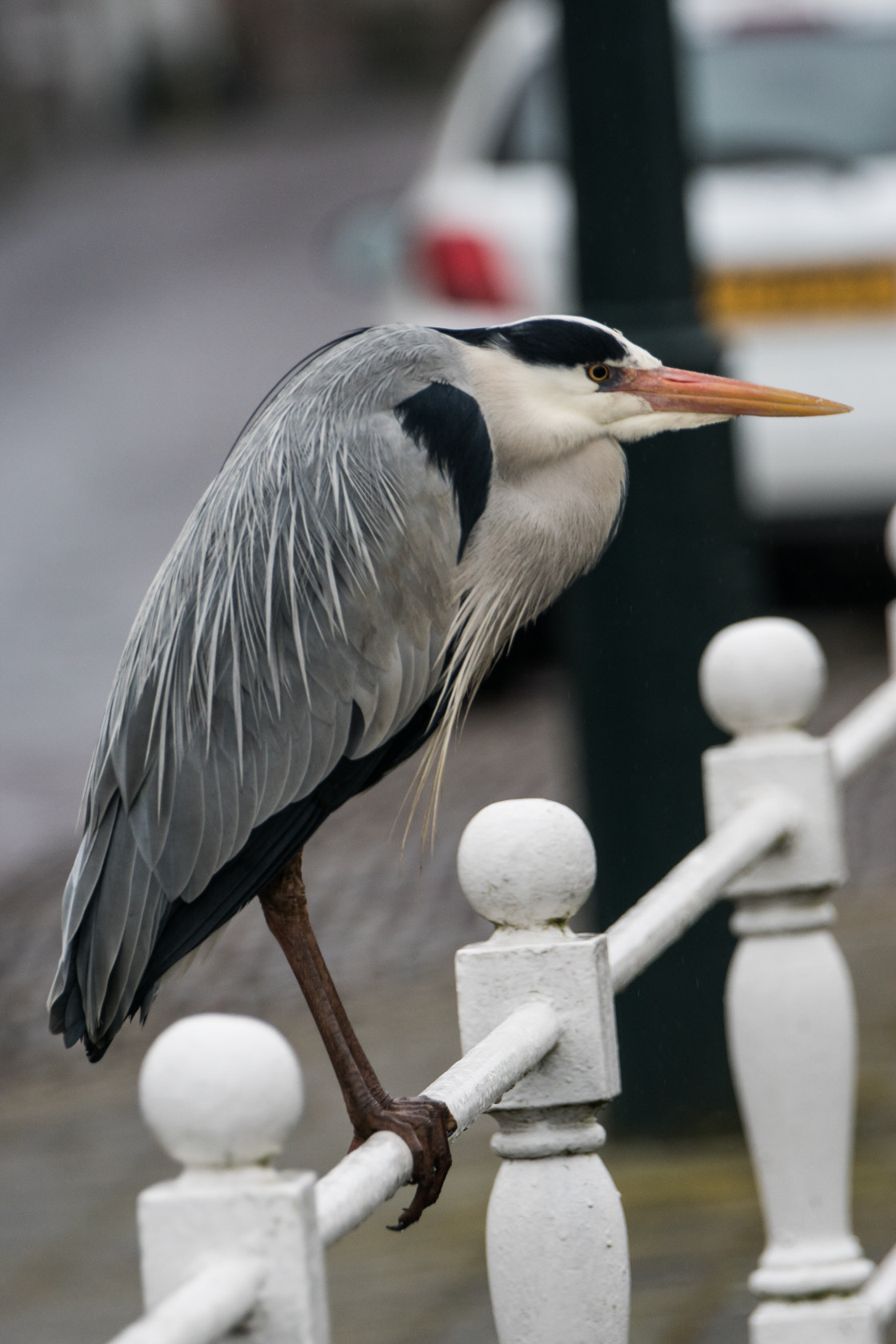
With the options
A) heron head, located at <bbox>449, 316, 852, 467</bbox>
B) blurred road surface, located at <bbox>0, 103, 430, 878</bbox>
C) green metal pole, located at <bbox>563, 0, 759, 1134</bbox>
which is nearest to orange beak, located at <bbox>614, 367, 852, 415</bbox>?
heron head, located at <bbox>449, 316, 852, 467</bbox>

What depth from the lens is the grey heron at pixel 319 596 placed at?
7.98 feet

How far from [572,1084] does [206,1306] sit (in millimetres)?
772

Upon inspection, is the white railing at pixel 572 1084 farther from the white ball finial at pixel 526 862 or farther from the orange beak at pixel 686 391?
the orange beak at pixel 686 391

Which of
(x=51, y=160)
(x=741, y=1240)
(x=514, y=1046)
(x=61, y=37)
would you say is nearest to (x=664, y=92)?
(x=741, y=1240)

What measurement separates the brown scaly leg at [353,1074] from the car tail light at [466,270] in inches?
152

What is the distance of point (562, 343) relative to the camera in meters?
2.47

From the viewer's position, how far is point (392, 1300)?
11.5ft

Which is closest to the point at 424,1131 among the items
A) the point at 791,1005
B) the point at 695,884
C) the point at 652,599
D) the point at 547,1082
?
the point at 547,1082

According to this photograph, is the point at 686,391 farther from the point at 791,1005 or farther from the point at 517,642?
the point at 517,642

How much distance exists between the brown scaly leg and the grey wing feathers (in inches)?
4.2

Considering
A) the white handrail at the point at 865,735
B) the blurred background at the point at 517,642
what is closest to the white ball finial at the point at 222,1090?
the white handrail at the point at 865,735

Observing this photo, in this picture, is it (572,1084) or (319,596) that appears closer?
(572,1084)

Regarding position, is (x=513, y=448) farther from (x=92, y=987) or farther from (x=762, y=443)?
(x=762, y=443)

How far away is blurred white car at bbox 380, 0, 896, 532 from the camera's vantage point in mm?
6172
